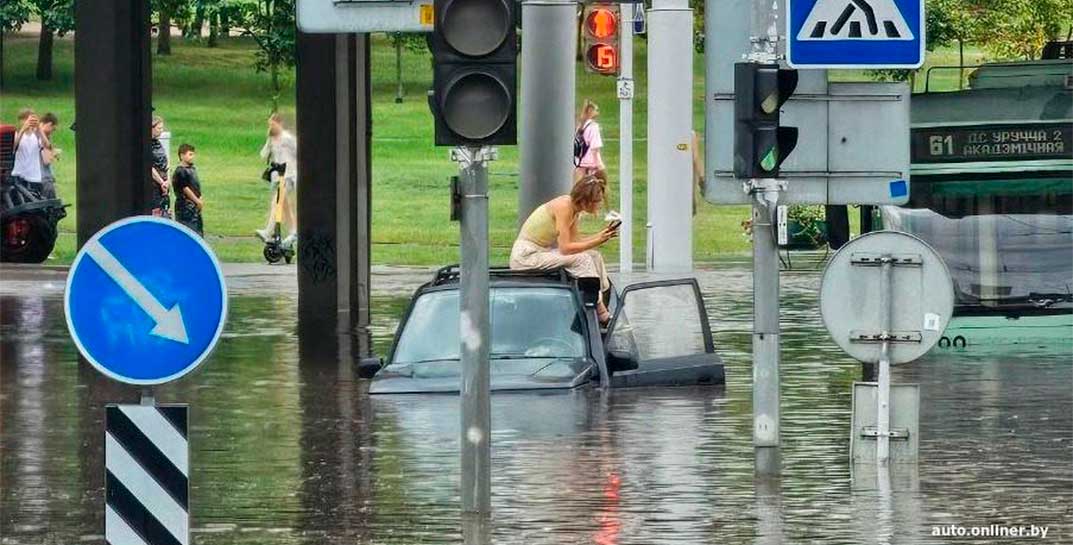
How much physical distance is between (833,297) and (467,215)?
2669mm

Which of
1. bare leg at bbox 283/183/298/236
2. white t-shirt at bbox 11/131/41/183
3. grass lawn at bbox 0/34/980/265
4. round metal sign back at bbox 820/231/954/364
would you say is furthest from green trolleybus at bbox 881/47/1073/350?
white t-shirt at bbox 11/131/41/183

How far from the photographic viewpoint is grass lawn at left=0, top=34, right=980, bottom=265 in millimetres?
42500

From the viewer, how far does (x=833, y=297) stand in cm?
1512

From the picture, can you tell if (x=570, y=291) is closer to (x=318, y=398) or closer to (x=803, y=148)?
(x=318, y=398)

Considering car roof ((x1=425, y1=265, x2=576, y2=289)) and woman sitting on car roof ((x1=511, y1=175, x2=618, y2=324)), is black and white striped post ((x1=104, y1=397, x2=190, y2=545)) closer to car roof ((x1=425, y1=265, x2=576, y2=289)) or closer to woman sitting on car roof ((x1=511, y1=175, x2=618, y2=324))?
car roof ((x1=425, y1=265, x2=576, y2=289))

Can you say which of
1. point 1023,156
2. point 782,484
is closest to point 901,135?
point 782,484

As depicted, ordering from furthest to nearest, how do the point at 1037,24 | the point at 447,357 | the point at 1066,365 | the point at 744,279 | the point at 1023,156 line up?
1. the point at 1037,24
2. the point at 744,279
3. the point at 1023,156
4. the point at 1066,365
5. the point at 447,357

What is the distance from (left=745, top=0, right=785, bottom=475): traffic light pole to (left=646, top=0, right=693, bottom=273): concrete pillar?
17387mm

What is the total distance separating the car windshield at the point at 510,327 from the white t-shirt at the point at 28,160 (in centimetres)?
1664

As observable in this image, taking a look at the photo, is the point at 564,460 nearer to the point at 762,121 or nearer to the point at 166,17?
the point at 762,121

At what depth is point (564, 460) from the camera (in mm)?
15617

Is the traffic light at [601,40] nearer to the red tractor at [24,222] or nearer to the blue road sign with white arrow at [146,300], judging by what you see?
the red tractor at [24,222]

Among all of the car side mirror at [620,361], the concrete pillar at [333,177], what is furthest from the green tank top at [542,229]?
the concrete pillar at [333,177]

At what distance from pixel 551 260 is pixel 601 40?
7.93 m
